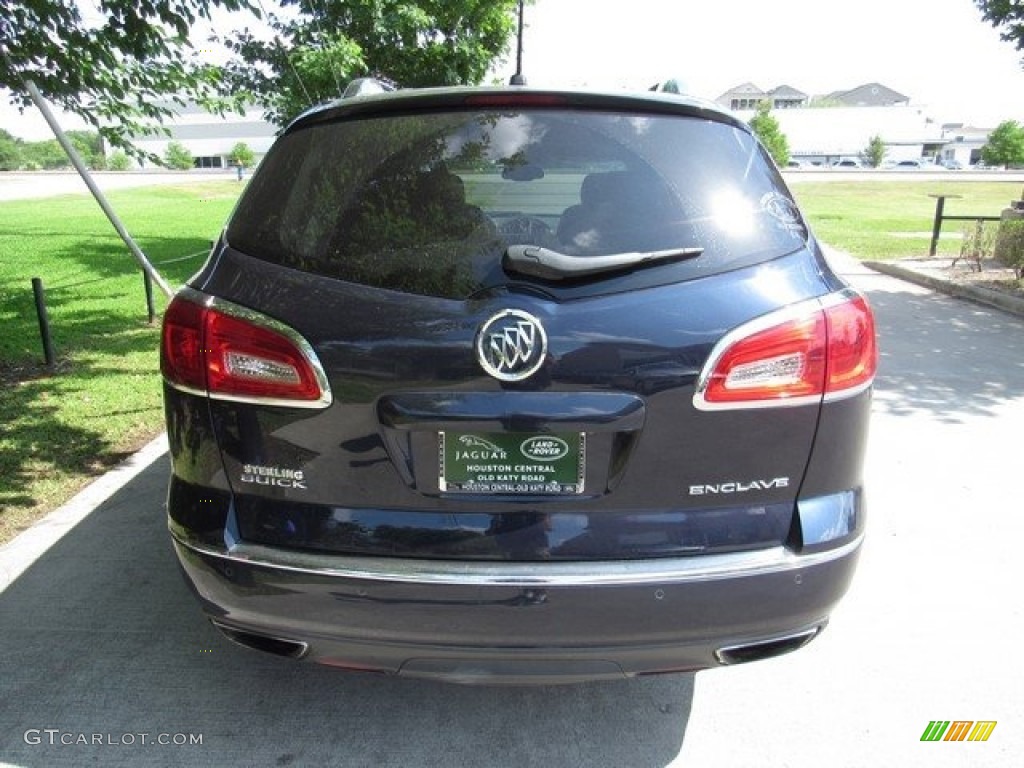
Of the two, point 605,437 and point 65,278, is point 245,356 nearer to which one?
point 605,437

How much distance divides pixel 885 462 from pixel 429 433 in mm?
3619

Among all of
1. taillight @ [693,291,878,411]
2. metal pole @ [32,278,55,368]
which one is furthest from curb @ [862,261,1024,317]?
metal pole @ [32,278,55,368]

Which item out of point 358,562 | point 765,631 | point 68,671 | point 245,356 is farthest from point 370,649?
point 68,671

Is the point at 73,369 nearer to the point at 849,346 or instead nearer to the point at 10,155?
the point at 849,346

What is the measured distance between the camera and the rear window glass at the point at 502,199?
77.6 inches

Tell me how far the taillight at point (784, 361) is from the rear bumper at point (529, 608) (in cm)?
40

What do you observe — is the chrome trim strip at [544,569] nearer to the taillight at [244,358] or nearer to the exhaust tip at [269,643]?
the exhaust tip at [269,643]

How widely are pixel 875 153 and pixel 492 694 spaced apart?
335 feet

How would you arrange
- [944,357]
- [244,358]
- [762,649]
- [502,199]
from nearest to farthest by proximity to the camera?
[244,358]
[762,649]
[502,199]
[944,357]

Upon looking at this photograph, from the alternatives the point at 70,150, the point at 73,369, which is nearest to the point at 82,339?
the point at 73,369

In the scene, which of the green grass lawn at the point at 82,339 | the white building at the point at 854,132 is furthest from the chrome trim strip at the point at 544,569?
the white building at the point at 854,132

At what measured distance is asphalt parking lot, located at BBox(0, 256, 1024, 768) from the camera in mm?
2332

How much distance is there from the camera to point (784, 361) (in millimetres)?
1923

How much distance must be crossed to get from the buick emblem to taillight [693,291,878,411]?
0.41 metres
